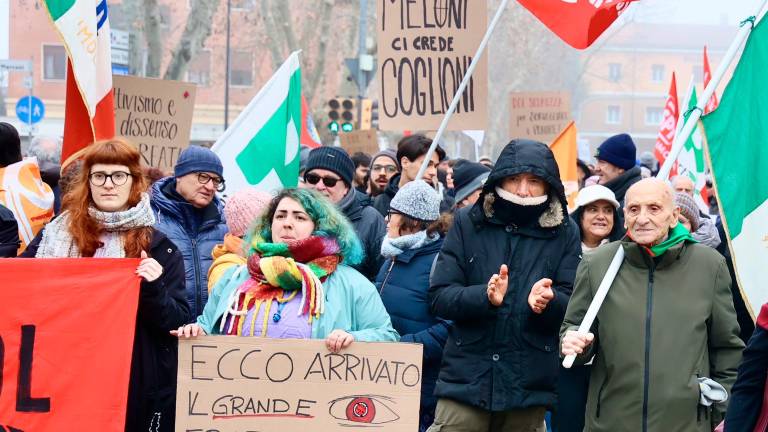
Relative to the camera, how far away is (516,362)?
529 cm

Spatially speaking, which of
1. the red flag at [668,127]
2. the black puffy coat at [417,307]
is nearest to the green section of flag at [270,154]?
the black puffy coat at [417,307]

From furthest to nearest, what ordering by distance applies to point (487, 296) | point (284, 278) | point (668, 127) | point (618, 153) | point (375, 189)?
point (668, 127), point (375, 189), point (618, 153), point (487, 296), point (284, 278)

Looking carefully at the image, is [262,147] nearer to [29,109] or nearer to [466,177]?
[466,177]

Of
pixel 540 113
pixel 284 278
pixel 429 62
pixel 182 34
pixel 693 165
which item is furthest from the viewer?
pixel 182 34

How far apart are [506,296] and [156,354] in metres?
1.47

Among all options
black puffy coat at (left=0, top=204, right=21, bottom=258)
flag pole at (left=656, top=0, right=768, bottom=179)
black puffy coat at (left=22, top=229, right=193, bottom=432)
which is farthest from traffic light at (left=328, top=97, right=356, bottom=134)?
black puffy coat at (left=22, top=229, right=193, bottom=432)

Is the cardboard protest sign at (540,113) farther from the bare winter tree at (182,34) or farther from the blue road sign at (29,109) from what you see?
the blue road sign at (29,109)

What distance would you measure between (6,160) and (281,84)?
2.81 meters

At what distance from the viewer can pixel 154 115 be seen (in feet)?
33.1

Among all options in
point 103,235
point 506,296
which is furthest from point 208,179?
point 506,296

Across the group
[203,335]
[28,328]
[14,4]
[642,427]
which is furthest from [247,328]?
[14,4]

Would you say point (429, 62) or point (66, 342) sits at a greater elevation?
point (429, 62)

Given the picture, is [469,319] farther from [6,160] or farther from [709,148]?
[6,160]

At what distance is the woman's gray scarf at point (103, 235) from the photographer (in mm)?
4895
